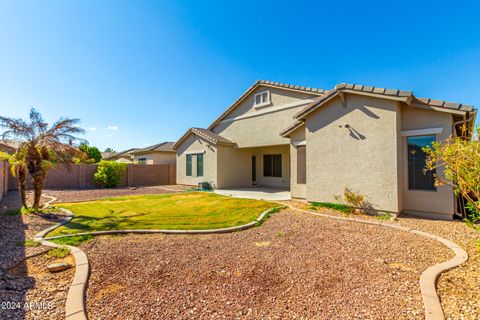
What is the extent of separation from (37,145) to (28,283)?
773 cm

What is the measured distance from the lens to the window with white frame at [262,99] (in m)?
18.2

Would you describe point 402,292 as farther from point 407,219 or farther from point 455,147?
point 407,219

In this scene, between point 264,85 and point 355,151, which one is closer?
point 355,151

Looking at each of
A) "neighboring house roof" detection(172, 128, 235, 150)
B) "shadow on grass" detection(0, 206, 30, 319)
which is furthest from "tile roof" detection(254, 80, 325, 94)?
"shadow on grass" detection(0, 206, 30, 319)

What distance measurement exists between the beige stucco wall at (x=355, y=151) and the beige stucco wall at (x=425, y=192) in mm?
798

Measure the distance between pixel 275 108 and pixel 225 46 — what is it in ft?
20.2

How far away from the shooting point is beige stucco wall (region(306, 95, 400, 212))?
8656 mm

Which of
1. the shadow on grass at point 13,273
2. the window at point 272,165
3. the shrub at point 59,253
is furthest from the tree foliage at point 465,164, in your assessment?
the window at point 272,165

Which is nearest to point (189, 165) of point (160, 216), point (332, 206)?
point (160, 216)

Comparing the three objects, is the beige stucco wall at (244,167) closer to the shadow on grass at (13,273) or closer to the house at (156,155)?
the house at (156,155)

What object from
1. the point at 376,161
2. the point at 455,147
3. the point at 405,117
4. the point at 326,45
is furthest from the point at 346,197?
the point at 326,45

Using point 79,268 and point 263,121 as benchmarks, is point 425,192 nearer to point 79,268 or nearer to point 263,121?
point 79,268

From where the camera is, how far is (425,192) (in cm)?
855

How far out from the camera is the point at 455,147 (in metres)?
4.73
